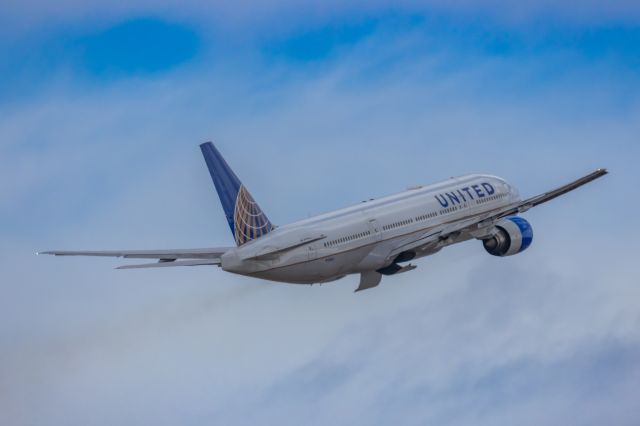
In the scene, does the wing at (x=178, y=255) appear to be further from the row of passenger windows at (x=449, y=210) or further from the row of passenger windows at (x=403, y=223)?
the row of passenger windows at (x=449, y=210)

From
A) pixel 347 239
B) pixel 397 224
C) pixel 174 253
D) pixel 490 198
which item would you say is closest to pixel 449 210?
pixel 490 198

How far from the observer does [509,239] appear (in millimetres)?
73250

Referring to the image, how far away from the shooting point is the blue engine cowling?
241 feet

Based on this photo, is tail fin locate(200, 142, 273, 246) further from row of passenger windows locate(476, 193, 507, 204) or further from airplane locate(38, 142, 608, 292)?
row of passenger windows locate(476, 193, 507, 204)

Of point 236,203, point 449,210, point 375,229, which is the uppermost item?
point 236,203

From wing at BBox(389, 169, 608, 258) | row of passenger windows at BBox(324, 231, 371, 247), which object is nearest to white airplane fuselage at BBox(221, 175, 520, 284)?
row of passenger windows at BBox(324, 231, 371, 247)

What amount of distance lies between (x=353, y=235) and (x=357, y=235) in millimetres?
322

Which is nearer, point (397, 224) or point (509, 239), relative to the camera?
point (397, 224)

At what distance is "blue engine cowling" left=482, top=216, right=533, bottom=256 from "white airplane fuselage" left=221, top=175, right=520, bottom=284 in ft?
7.15

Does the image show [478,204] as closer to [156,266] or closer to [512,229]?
[512,229]

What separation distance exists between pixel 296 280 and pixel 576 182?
14.1m

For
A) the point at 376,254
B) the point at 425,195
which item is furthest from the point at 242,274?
the point at 425,195

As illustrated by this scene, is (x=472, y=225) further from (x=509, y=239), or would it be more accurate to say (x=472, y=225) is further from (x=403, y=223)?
(x=509, y=239)

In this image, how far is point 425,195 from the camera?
7356 centimetres
